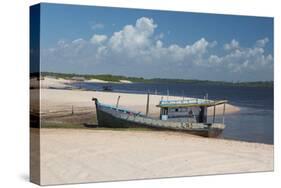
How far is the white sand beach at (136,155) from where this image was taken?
11867 millimetres

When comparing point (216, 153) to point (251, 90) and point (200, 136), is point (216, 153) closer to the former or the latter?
point (200, 136)

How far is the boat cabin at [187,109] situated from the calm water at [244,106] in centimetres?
13

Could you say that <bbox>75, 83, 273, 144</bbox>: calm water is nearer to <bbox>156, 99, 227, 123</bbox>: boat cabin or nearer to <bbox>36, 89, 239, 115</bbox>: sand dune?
<bbox>156, 99, 227, 123</bbox>: boat cabin

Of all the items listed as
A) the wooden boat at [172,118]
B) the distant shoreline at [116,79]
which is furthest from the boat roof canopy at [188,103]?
the distant shoreline at [116,79]

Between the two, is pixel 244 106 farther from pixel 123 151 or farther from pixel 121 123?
pixel 123 151

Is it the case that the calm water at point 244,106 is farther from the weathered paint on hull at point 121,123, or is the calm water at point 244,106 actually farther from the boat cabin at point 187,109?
the weathered paint on hull at point 121,123

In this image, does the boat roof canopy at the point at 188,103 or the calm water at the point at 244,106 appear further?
the calm water at the point at 244,106

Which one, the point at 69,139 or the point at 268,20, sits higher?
the point at 268,20

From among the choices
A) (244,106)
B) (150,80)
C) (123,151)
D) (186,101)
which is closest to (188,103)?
(186,101)

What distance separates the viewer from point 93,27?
12.3 m

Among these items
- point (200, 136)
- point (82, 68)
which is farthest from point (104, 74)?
point (200, 136)

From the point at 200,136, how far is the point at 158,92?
1116 mm

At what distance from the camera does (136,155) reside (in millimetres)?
12406

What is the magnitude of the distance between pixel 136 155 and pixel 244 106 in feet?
8.28
